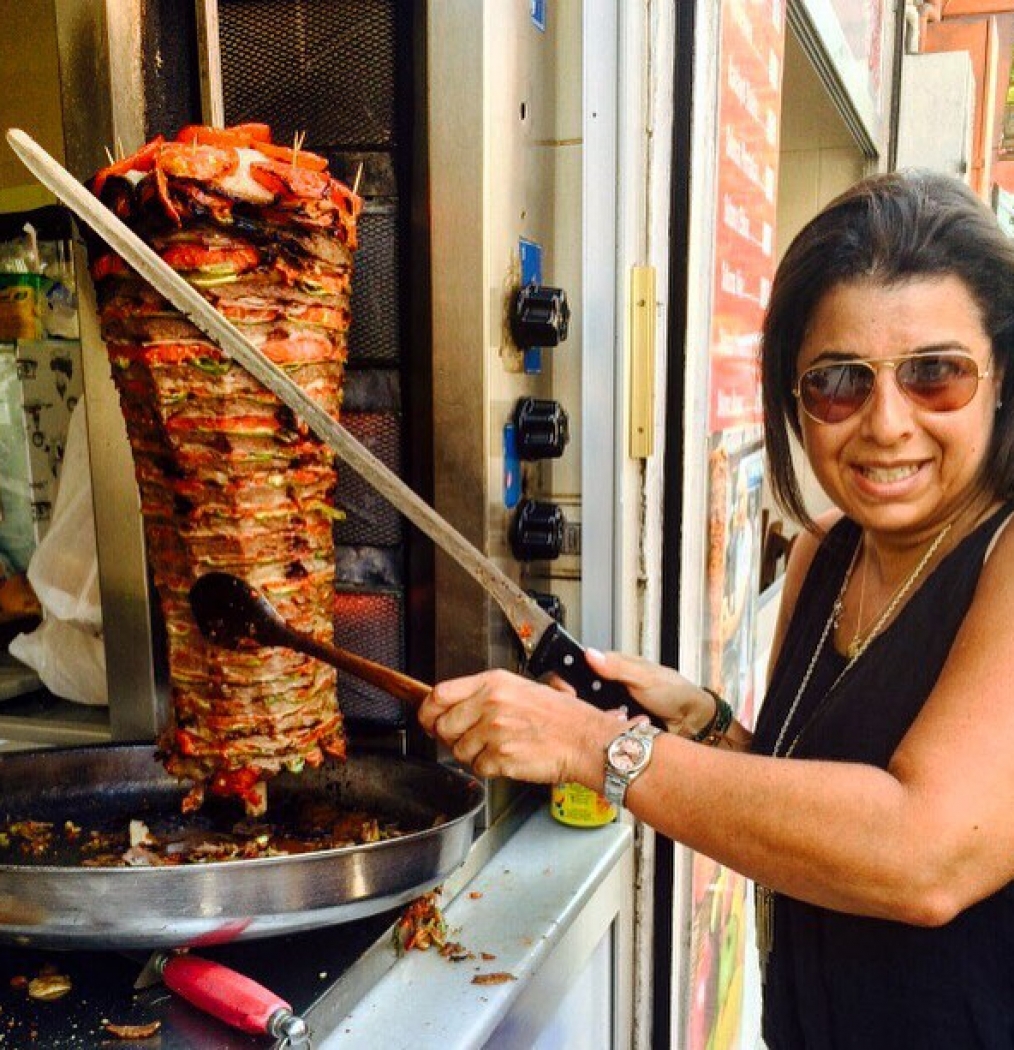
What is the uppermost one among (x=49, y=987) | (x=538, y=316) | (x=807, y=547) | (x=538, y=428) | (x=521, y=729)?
(x=538, y=316)

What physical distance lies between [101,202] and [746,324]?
201 cm

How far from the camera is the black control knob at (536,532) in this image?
73.5 inches

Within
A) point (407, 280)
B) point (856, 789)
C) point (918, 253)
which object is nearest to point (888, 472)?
point (918, 253)

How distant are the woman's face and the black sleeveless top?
10 centimetres

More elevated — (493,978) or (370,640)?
(370,640)

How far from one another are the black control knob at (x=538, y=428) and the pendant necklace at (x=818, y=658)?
1.94 ft

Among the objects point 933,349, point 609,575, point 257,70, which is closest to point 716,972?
point 609,575

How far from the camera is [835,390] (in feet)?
4.95

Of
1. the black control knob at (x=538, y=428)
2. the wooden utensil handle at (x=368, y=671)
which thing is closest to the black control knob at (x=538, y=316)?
the black control knob at (x=538, y=428)

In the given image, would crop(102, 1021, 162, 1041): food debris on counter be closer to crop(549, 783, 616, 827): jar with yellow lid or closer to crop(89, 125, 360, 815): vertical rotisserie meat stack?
crop(89, 125, 360, 815): vertical rotisserie meat stack

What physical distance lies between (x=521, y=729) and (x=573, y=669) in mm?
266

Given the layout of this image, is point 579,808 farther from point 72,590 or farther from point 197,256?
point 197,256

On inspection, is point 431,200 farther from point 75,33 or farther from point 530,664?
point 530,664

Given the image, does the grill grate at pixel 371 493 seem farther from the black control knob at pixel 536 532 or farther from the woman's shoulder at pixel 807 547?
the woman's shoulder at pixel 807 547
